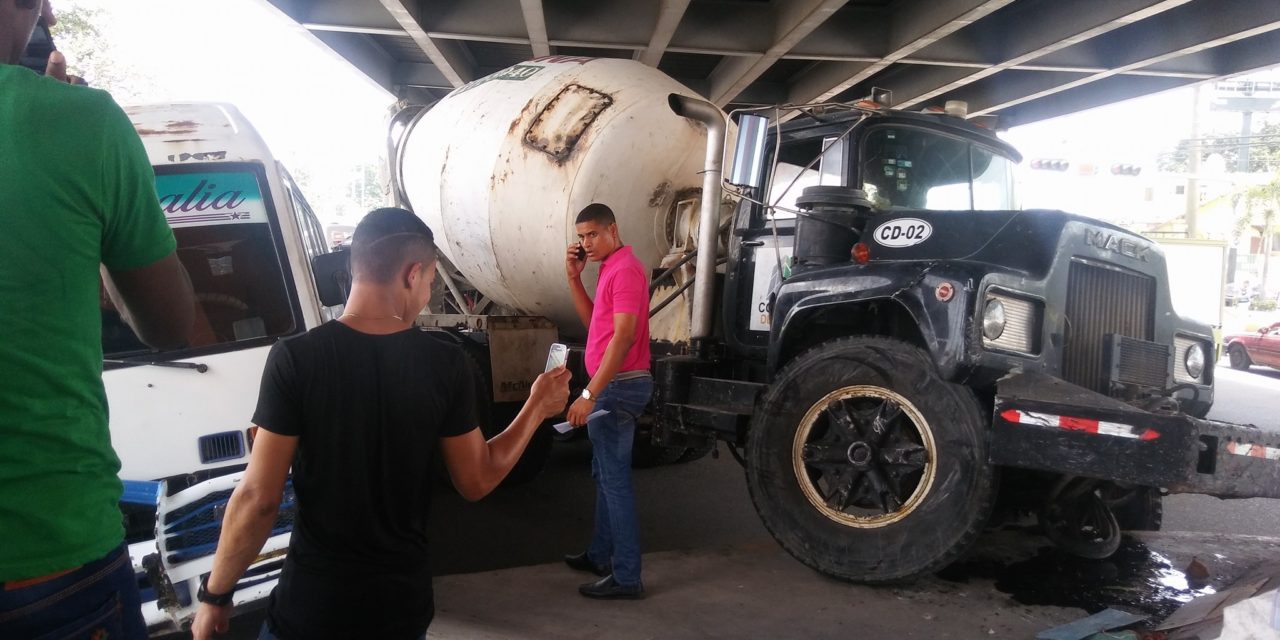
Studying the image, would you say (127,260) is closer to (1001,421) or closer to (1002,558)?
(1001,421)

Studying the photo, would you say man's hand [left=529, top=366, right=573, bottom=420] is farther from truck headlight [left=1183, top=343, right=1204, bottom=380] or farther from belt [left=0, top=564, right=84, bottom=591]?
truck headlight [left=1183, top=343, right=1204, bottom=380]

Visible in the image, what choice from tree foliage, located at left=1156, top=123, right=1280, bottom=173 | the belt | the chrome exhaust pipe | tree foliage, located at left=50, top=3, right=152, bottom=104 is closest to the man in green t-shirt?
the belt

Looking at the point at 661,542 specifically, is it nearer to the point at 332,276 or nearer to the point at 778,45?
the point at 332,276

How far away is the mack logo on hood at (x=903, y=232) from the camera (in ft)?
14.3

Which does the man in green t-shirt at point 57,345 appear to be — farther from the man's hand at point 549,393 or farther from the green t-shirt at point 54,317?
the man's hand at point 549,393

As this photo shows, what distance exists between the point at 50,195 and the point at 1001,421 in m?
3.34

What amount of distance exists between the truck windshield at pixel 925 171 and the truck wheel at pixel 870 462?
42.4 inches

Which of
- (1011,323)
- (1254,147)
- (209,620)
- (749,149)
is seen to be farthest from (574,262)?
(1254,147)

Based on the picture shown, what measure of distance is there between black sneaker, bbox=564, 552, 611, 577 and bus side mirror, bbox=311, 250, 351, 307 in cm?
185

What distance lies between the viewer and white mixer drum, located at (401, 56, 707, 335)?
18.6 ft

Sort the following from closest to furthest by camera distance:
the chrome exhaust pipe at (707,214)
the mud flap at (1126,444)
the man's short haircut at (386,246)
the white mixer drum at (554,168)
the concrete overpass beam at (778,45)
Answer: the man's short haircut at (386,246)
the mud flap at (1126,444)
the chrome exhaust pipe at (707,214)
the white mixer drum at (554,168)
the concrete overpass beam at (778,45)

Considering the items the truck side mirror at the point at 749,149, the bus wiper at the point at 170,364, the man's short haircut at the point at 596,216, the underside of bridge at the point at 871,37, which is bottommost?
the bus wiper at the point at 170,364

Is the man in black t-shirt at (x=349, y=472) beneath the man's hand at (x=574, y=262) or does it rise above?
beneath

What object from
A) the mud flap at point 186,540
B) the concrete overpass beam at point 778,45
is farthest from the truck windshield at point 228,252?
the concrete overpass beam at point 778,45
